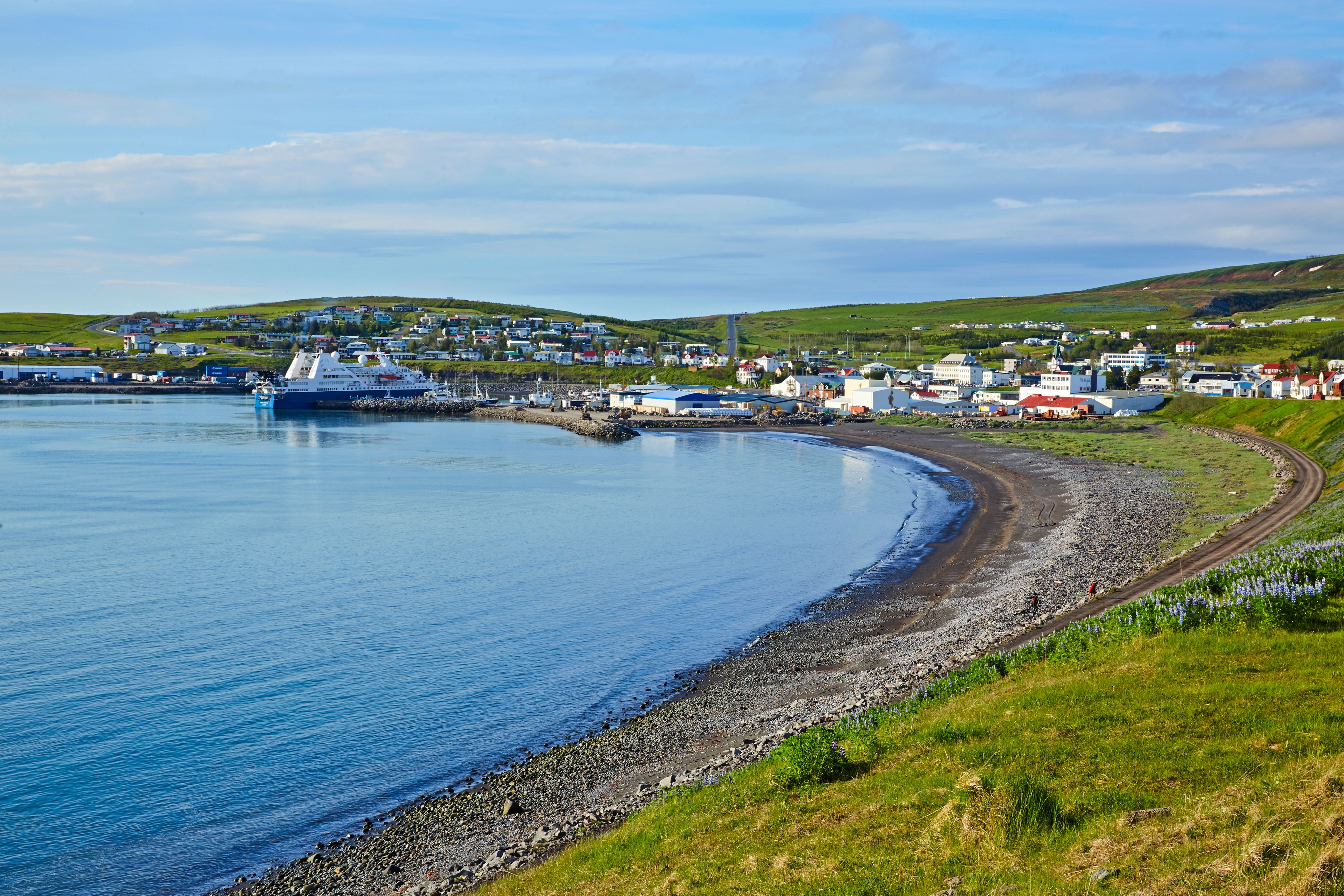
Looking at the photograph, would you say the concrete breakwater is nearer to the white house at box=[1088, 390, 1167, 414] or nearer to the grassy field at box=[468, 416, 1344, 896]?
the white house at box=[1088, 390, 1167, 414]

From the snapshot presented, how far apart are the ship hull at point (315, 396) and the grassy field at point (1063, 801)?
415 ft

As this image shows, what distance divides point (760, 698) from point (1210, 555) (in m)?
14.0

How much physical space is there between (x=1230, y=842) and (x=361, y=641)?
2088 cm

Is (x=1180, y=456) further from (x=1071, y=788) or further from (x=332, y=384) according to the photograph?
(x=332, y=384)

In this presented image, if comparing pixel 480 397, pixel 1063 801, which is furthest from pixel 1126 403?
pixel 1063 801

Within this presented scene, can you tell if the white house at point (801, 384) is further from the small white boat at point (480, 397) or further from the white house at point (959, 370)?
the small white boat at point (480, 397)

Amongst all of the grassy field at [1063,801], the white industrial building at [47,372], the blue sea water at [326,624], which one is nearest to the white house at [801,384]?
the blue sea water at [326,624]

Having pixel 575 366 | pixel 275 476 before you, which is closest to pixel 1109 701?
pixel 275 476

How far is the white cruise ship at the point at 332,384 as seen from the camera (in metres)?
128

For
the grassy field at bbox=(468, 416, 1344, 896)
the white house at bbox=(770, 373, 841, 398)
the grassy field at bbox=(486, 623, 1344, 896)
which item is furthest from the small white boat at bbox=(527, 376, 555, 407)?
the grassy field at bbox=(486, 623, 1344, 896)

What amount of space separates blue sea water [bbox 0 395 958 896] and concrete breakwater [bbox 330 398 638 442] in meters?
32.4

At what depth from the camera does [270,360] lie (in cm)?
18312

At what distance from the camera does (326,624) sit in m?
25.0

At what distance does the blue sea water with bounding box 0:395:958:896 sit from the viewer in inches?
581
